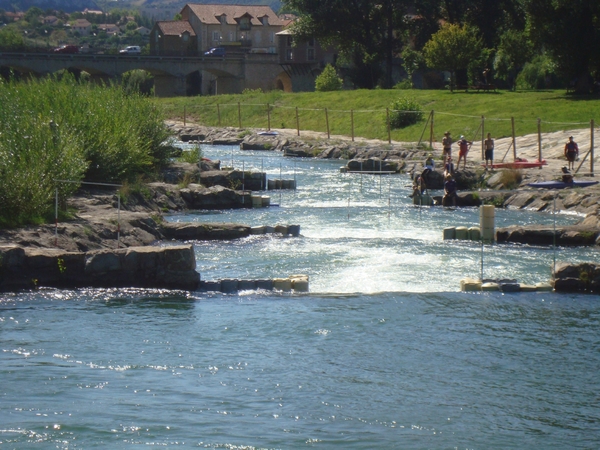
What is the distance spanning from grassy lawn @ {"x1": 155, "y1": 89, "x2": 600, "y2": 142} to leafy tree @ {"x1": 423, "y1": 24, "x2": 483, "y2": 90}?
2.48 metres

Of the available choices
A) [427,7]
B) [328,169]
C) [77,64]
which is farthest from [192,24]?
[328,169]

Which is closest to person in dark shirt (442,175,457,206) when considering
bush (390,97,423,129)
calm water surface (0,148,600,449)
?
calm water surface (0,148,600,449)

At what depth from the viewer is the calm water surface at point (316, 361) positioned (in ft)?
43.8

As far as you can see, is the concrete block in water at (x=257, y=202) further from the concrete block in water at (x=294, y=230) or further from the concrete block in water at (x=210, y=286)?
the concrete block in water at (x=210, y=286)

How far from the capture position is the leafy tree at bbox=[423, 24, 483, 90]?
235ft

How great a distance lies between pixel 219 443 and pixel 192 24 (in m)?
128

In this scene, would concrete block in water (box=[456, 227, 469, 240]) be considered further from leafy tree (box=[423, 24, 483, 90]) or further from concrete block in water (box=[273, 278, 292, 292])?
leafy tree (box=[423, 24, 483, 90])

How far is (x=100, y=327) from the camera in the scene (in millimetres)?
18172

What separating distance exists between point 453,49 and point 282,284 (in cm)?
5388

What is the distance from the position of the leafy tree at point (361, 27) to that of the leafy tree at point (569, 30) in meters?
29.3

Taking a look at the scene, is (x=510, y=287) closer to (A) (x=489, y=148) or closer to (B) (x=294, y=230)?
(B) (x=294, y=230)

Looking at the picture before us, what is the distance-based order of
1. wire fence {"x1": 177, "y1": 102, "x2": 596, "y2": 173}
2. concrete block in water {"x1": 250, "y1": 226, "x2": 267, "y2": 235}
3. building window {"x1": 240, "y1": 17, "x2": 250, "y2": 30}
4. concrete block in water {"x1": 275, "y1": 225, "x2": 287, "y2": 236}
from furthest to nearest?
building window {"x1": 240, "y1": 17, "x2": 250, "y2": 30} → wire fence {"x1": 177, "y1": 102, "x2": 596, "y2": 173} → concrete block in water {"x1": 275, "y1": 225, "x2": 287, "y2": 236} → concrete block in water {"x1": 250, "y1": 226, "x2": 267, "y2": 235}

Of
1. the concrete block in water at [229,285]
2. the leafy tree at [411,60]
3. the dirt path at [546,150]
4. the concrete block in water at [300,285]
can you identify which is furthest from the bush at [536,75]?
the concrete block in water at [229,285]

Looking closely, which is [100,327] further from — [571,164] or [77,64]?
[77,64]
